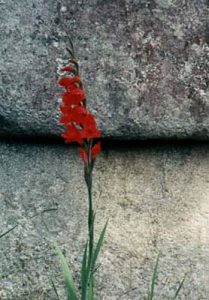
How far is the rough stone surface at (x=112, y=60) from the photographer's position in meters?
1.80

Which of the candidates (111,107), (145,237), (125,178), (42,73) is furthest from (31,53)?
(145,237)

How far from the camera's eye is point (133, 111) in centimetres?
182

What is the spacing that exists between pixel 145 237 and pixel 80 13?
1.61ft

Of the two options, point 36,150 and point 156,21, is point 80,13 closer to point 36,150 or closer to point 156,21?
point 156,21

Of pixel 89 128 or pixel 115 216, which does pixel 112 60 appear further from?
pixel 89 128

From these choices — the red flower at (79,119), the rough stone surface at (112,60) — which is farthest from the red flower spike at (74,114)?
the rough stone surface at (112,60)

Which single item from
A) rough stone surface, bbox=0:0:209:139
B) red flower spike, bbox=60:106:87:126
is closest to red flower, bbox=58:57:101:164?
red flower spike, bbox=60:106:87:126

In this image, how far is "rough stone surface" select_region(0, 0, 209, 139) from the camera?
1.80 metres

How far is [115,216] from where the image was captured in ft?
6.13

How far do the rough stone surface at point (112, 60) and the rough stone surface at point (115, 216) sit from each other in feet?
0.26

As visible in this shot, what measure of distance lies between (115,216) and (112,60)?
33 cm

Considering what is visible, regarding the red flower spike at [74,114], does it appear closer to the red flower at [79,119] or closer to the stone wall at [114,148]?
the red flower at [79,119]

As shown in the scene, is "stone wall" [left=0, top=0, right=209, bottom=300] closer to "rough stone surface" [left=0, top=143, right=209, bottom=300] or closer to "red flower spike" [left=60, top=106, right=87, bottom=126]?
"rough stone surface" [left=0, top=143, right=209, bottom=300]

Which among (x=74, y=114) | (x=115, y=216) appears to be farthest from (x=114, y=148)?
(x=74, y=114)
